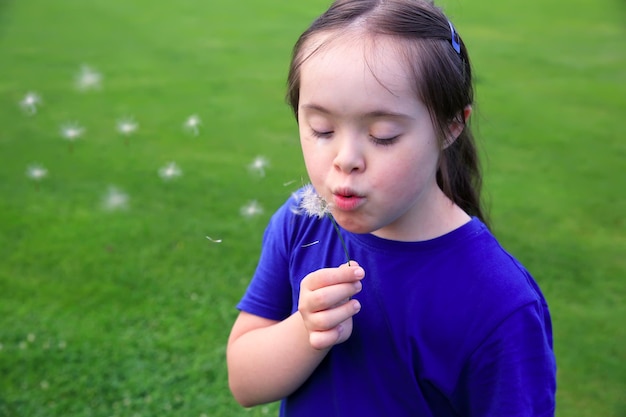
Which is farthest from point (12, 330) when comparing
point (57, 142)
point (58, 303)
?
point (57, 142)

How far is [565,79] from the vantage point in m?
6.90

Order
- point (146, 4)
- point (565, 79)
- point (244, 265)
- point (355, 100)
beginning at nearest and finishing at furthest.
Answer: point (355, 100)
point (244, 265)
point (565, 79)
point (146, 4)

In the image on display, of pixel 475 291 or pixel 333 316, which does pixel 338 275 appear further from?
pixel 475 291

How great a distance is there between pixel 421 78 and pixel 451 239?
1.09 feet

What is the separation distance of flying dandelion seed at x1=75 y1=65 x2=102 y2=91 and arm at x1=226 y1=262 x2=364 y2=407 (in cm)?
461

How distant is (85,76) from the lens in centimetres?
589

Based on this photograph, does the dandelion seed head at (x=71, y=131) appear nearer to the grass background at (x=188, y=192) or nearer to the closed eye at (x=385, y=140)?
the grass background at (x=188, y=192)

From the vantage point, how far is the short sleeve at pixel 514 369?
1340mm

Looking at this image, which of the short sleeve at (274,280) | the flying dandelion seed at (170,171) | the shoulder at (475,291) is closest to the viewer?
the shoulder at (475,291)

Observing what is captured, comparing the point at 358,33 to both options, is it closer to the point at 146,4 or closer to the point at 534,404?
the point at 534,404

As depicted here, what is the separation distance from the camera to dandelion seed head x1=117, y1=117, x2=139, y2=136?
5332mm

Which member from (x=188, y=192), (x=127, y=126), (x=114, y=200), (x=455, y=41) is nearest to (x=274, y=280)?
(x=455, y=41)

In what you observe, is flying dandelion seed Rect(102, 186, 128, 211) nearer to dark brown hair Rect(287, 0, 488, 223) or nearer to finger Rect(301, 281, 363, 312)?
dark brown hair Rect(287, 0, 488, 223)

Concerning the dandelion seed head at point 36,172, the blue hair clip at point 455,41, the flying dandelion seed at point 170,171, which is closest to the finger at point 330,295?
the blue hair clip at point 455,41
